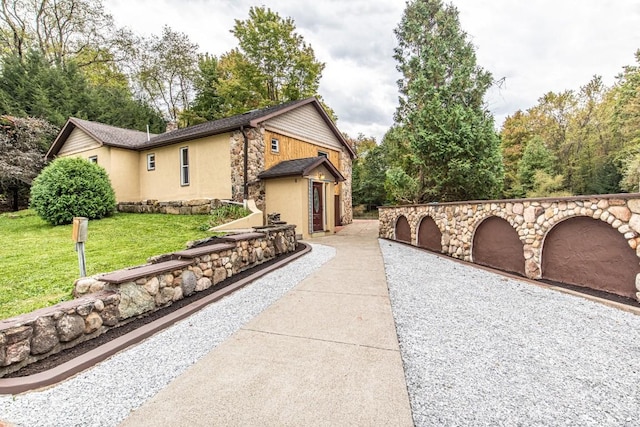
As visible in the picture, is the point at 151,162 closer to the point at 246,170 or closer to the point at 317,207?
the point at 246,170

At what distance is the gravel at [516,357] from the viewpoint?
198 centimetres

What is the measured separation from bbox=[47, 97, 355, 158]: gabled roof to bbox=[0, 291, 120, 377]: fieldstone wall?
8.78 metres

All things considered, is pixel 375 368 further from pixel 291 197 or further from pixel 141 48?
pixel 141 48

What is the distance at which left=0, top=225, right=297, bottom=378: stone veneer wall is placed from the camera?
2.40 m

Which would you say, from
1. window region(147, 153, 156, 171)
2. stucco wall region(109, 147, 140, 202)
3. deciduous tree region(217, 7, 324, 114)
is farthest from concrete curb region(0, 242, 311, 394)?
deciduous tree region(217, 7, 324, 114)

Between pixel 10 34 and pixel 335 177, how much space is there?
2807 centimetres

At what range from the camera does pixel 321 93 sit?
23797 mm

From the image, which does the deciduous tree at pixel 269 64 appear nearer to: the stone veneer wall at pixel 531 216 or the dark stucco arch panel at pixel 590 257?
the stone veneer wall at pixel 531 216

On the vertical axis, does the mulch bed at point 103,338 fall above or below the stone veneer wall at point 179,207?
below

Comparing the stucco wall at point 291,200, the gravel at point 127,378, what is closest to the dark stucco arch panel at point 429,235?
the stucco wall at point 291,200

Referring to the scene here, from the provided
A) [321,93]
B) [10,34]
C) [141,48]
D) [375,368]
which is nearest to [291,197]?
[375,368]

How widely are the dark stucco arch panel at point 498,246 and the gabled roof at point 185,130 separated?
28.3 feet

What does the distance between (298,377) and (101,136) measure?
16.3m

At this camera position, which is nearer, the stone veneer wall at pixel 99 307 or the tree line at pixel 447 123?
the stone veneer wall at pixel 99 307
